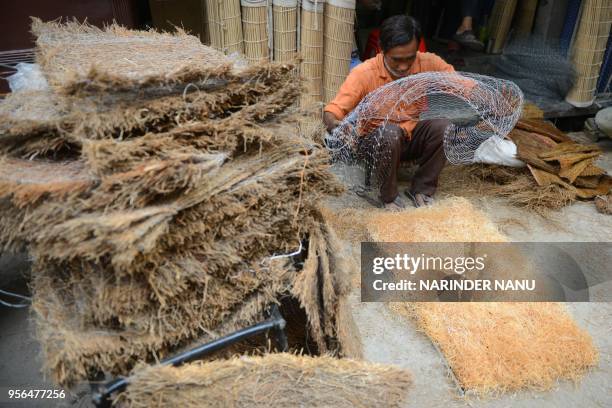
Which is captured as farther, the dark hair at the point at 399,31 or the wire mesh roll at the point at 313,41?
the wire mesh roll at the point at 313,41

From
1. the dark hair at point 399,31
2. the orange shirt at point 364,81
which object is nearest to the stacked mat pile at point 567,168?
the orange shirt at point 364,81

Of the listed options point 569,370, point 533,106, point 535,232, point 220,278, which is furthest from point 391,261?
point 533,106

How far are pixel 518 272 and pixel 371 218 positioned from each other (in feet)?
3.31

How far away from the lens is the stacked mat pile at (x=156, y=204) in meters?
1.36

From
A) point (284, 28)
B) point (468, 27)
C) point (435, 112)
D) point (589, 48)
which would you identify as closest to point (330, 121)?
point (435, 112)

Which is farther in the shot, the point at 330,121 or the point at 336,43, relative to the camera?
the point at 336,43

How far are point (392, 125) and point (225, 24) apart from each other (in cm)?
173

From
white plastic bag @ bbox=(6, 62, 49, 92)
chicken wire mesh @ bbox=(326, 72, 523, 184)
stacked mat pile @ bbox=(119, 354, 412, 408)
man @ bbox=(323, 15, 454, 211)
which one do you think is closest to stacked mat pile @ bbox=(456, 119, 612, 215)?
chicken wire mesh @ bbox=(326, 72, 523, 184)

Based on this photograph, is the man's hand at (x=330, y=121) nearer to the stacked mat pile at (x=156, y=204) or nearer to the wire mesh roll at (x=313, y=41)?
the wire mesh roll at (x=313, y=41)

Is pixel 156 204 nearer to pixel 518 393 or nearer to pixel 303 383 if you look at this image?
pixel 303 383

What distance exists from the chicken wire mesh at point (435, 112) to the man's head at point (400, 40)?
10.3 inches

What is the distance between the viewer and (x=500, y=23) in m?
6.31

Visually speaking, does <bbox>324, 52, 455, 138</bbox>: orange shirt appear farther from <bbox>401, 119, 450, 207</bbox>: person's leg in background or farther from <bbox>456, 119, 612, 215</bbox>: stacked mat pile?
<bbox>456, 119, 612, 215</bbox>: stacked mat pile

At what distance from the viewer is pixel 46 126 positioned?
5.10 ft
